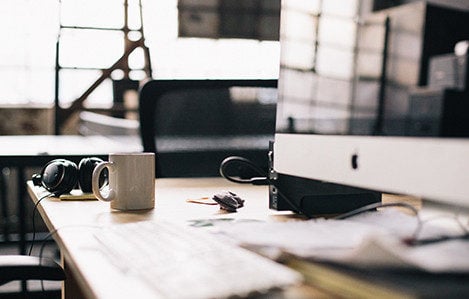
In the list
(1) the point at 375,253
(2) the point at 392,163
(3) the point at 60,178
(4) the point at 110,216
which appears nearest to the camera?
(1) the point at 375,253

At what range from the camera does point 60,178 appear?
129 centimetres

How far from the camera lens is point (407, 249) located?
543mm

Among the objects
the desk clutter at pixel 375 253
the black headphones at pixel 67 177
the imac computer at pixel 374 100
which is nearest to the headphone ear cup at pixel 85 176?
the black headphones at pixel 67 177

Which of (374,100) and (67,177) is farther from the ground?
(374,100)

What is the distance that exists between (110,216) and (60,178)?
0.30 meters

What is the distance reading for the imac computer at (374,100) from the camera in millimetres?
583

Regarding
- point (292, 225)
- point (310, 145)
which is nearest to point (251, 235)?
point (292, 225)

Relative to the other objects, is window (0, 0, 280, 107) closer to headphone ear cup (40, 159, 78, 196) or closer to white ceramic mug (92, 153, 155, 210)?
headphone ear cup (40, 159, 78, 196)

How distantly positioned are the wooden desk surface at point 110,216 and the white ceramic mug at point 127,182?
29 millimetres

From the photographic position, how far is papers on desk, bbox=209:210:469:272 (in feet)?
1.72

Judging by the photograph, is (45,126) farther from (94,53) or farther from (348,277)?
(348,277)

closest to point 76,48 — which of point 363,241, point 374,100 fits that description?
point 374,100

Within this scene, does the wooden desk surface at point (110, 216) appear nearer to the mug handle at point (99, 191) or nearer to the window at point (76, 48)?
the mug handle at point (99, 191)

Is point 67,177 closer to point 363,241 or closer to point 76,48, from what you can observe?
point 363,241
